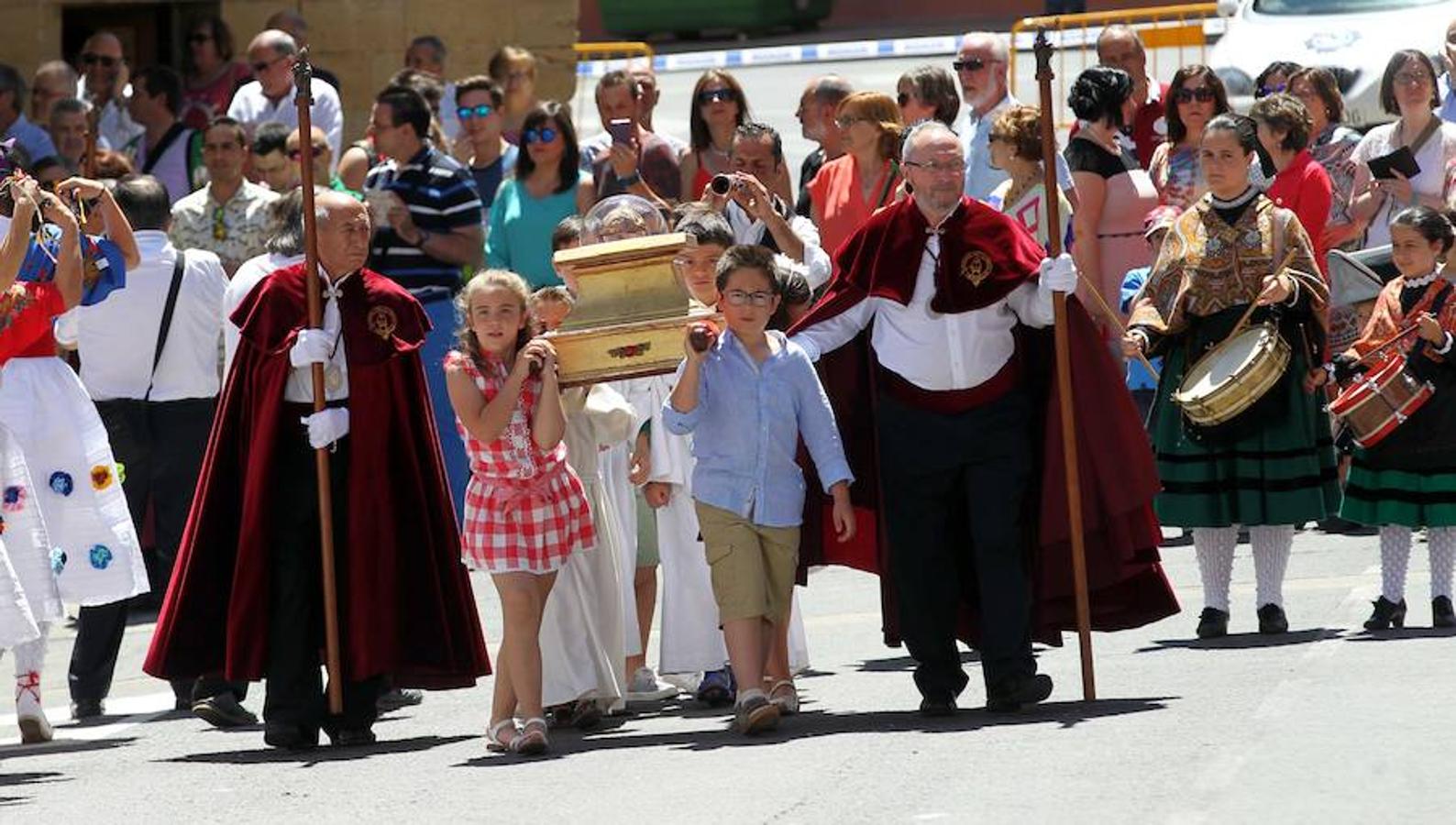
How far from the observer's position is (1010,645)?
9.75m

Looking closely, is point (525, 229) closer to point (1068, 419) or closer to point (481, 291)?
point (481, 291)

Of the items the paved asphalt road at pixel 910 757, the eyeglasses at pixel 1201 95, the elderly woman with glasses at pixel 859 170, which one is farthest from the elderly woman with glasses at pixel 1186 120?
the paved asphalt road at pixel 910 757

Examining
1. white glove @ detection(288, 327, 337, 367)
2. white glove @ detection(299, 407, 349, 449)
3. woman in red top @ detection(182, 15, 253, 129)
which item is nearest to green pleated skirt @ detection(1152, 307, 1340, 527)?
white glove @ detection(299, 407, 349, 449)

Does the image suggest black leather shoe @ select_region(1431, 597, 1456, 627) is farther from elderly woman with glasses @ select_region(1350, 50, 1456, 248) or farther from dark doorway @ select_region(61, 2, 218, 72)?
dark doorway @ select_region(61, 2, 218, 72)

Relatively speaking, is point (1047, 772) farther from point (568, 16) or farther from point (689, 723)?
point (568, 16)

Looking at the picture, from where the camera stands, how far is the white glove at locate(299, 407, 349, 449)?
9961mm

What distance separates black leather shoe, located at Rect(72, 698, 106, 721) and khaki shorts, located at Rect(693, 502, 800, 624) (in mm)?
3020

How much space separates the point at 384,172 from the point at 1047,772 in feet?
22.6

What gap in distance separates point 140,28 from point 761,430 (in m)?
13.0

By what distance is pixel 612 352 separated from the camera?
992cm

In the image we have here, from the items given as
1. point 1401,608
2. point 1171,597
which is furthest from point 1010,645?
point 1401,608

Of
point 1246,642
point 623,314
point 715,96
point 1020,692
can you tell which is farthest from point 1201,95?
point 1020,692

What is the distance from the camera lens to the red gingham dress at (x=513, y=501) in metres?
9.79

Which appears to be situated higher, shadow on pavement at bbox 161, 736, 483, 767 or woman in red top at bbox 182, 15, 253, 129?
woman in red top at bbox 182, 15, 253, 129
